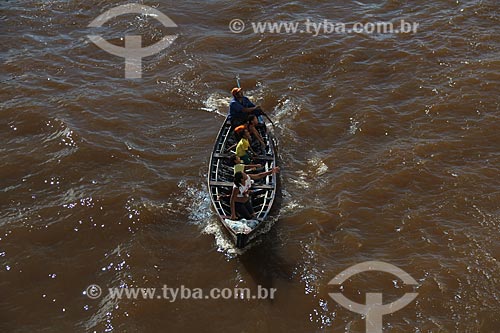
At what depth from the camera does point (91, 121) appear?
1727cm

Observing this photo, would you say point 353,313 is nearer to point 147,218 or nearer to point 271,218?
point 271,218

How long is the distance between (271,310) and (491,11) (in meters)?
18.2

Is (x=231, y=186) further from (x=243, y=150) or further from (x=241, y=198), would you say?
(x=241, y=198)

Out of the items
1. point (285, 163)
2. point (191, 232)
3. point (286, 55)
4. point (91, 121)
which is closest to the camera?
point (191, 232)

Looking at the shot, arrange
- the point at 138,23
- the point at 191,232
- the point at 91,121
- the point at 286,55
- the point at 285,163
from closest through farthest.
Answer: the point at 191,232 → the point at 285,163 → the point at 91,121 → the point at 286,55 → the point at 138,23

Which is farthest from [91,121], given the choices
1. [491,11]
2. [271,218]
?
[491,11]

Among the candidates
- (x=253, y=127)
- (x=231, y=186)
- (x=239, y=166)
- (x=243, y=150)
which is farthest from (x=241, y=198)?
(x=253, y=127)
